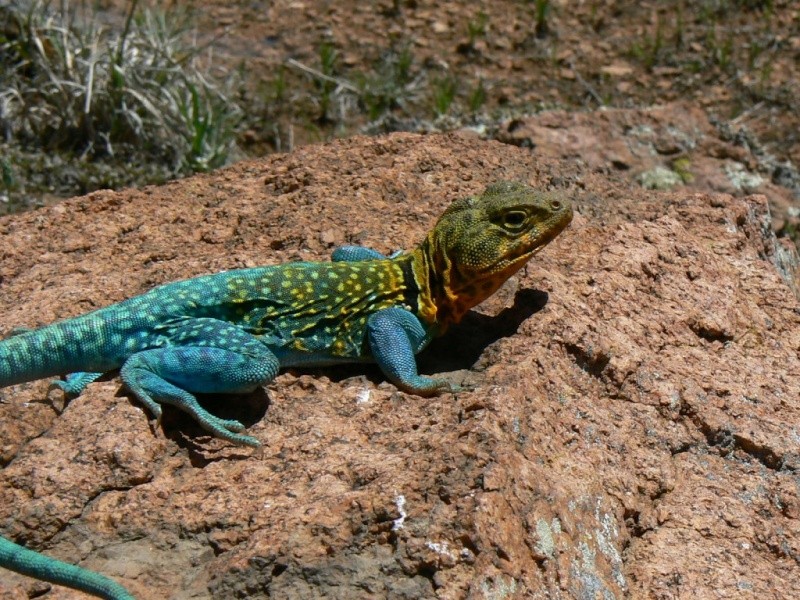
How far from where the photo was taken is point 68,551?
13.0 feet

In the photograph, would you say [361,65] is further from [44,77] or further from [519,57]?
[44,77]

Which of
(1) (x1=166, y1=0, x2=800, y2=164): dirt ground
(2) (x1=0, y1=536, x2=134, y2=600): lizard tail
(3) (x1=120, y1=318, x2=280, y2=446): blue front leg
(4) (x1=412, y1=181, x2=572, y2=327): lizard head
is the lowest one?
(1) (x1=166, y1=0, x2=800, y2=164): dirt ground

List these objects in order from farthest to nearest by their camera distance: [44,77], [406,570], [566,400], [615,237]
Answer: [44,77]
[615,237]
[566,400]
[406,570]

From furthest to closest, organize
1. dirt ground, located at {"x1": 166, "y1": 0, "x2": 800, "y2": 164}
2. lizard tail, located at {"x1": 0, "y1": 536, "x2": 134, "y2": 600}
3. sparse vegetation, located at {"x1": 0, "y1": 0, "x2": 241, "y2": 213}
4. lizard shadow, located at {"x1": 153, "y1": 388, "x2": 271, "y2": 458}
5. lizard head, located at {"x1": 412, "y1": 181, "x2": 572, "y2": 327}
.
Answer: dirt ground, located at {"x1": 166, "y1": 0, "x2": 800, "y2": 164} → sparse vegetation, located at {"x1": 0, "y1": 0, "x2": 241, "y2": 213} → lizard head, located at {"x1": 412, "y1": 181, "x2": 572, "y2": 327} → lizard shadow, located at {"x1": 153, "y1": 388, "x2": 271, "y2": 458} → lizard tail, located at {"x1": 0, "y1": 536, "x2": 134, "y2": 600}

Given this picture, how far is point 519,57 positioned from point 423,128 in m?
2.62

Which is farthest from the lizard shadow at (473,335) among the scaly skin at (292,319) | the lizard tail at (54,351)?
the lizard tail at (54,351)

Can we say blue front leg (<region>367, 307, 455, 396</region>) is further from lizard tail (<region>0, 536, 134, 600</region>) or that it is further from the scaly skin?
lizard tail (<region>0, 536, 134, 600</region>)

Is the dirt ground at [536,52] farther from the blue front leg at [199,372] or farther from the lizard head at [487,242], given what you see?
the blue front leg at [199,372]

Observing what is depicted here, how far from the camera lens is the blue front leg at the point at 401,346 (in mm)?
4543

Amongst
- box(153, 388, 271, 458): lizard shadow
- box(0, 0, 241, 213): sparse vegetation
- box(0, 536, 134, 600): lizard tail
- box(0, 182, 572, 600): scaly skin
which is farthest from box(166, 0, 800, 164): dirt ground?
box(0, 536, 134, 600): lizard tail

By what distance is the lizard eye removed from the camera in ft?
16.0

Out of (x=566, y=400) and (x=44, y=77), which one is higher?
(x=566, y=400)

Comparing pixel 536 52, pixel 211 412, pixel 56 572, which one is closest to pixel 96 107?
pixel 536 52

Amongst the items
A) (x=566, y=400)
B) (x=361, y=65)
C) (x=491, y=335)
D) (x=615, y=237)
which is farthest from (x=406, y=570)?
(x=361, y=65)
